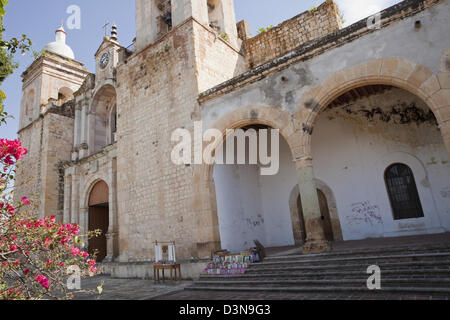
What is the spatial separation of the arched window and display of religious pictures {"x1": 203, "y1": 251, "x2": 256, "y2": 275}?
4247 mm

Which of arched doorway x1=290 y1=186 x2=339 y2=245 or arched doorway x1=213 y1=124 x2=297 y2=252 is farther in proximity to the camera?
arched doorway x1=290 y1=186 x2=339 y2=245

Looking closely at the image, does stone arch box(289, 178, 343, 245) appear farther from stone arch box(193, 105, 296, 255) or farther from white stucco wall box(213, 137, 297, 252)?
stone arch box(193, 105, 296, 255)

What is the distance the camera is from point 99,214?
45.3ft

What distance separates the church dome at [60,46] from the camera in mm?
18734

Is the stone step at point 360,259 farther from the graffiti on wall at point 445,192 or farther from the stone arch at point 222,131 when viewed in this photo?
the graffiti on wall at point 445,192

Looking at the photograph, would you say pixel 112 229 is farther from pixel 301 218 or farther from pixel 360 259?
pixel 360 259

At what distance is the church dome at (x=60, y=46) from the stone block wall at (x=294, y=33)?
13.3 m

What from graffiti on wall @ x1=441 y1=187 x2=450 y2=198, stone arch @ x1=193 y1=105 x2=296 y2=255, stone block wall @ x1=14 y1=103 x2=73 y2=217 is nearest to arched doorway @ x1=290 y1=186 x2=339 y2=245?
stone arch @ x1=193 y1=105 x2=296 y2=255

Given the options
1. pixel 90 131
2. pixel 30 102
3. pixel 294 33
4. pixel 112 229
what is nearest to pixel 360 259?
pixel 294 33

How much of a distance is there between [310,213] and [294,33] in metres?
7.52

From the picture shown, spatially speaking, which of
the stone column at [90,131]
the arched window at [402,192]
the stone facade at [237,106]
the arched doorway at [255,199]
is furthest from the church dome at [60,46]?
the arched window at [402,192]

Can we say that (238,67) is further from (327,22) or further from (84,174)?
(84,174)

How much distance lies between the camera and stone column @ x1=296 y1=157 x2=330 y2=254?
19.5ft

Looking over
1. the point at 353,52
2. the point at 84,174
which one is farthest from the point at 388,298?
the point at 84,174
